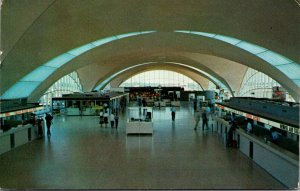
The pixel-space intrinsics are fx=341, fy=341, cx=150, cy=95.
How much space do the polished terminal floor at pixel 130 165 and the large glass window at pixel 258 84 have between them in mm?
24448

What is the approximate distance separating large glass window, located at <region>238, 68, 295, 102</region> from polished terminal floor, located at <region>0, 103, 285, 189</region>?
24.4 metres

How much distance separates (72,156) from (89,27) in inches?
314

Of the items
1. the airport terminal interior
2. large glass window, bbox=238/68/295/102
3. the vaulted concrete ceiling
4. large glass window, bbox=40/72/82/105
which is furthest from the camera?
large glass window, bbox=40/72/82/105

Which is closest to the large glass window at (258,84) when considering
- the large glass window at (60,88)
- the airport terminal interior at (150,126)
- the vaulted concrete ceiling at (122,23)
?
the airport terminal interior at (150,126)

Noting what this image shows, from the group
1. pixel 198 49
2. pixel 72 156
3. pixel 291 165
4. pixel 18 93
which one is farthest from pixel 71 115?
pixel 291 165

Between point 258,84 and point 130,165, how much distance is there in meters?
35.5

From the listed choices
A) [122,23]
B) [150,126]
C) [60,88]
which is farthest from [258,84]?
[122,23]

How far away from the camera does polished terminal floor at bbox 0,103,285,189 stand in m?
9.97

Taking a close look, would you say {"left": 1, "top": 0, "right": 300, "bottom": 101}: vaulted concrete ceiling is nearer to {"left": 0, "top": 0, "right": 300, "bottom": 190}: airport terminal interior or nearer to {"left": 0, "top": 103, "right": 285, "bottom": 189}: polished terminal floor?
{"left": 0, "top": 0, "right": 300, "bottom": 190}: airport terminal interior

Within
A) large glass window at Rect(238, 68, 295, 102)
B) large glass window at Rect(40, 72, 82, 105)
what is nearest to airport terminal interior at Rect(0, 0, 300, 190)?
large glass window at Rect(238, 68, 295, 102)

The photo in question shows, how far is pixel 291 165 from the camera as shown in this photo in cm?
936

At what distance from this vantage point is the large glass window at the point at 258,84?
134 feet

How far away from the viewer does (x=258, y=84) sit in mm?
44406

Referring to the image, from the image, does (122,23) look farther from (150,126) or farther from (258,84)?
(258,84)
